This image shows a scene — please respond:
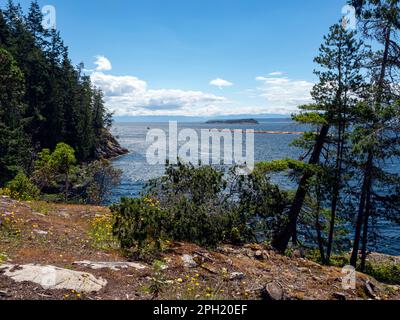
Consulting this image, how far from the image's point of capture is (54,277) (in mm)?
6910

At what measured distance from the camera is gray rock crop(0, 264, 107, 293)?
22.1 ft

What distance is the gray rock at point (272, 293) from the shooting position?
7691mm

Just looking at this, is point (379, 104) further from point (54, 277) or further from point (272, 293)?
point (54, 277)

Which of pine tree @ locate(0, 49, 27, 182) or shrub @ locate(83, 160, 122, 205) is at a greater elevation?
pine tree @ locate(0, 49, 27, 182)

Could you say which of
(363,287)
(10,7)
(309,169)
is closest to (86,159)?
(10,7)

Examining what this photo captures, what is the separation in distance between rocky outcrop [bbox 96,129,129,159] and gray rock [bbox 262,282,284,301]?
65.4 m

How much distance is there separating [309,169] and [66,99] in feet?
185

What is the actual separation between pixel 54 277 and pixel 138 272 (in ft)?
6.43

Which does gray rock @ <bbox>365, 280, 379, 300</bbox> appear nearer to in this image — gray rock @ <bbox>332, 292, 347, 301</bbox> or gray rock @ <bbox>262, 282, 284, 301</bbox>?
gray rock @ <bbox>332, 292, 347, 301</bbox>

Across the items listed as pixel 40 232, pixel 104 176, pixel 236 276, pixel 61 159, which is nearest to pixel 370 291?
pixel 236 276

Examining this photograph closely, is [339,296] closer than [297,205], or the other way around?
[339,296]

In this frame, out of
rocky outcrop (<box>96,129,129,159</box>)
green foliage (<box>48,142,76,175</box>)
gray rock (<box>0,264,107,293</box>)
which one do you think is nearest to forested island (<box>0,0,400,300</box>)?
gray rock (<box>0,264,107,293</box>)
